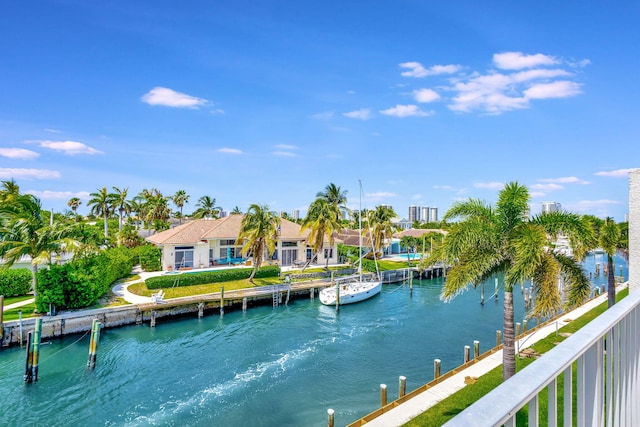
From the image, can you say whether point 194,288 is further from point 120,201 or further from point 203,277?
point 120,201

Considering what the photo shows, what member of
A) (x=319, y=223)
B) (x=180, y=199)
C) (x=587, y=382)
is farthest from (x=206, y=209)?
(x=587, y=382)

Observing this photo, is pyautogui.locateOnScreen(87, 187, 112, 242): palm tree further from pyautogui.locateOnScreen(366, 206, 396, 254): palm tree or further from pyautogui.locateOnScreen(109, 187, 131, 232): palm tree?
pyautogui.locateOnScreen(366, 206, 396, 254): palm tree

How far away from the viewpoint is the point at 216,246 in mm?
44438

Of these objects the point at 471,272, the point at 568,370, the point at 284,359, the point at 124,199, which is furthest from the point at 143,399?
the point at 124,199

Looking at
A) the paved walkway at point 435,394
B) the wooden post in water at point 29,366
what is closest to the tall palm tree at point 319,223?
the paved walkway at point 435,394

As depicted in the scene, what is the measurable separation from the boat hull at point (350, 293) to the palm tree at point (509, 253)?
2182cm

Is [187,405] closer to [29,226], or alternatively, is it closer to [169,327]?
[169,327]

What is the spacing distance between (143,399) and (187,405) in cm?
228

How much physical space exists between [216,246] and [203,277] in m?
10.5

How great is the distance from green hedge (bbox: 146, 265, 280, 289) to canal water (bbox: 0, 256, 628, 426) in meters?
5.14

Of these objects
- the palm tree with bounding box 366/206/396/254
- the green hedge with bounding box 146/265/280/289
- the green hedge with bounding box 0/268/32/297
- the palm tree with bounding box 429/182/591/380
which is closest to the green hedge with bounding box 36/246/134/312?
the green hedge with bounding box 146/265/280/289

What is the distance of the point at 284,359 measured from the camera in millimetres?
21156

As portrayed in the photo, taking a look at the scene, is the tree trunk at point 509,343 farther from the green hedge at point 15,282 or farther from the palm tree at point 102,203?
the palm tree at point 102,203

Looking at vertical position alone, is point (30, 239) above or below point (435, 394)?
above
